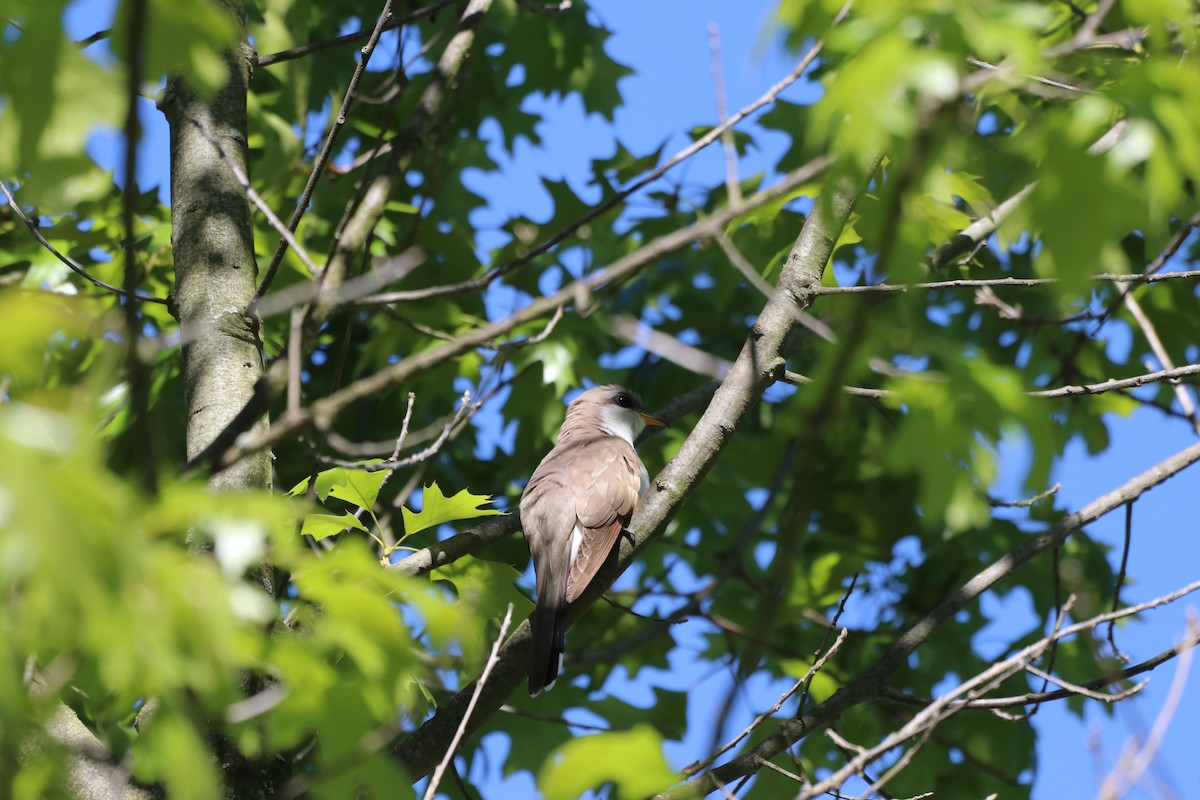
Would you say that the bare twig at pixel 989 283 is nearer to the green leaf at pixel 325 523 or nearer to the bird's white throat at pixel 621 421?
the green leaf at pixel 325 523

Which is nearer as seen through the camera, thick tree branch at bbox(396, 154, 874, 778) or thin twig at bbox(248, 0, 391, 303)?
thin twig at bbox(248, 0, 391, 303)

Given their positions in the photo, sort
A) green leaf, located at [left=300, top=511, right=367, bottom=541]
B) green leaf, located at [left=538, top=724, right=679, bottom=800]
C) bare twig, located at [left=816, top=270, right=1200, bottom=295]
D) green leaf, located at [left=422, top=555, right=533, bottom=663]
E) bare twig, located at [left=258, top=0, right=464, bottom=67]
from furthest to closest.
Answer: bare twig, located at [left=258, top=0, right=464, bottom=67] < green leaf, located at [left=422, top=555, right=533, bottom=663] < green leaf, located at [left=300, top=511, right=367, bottom=541] < bare twig, located at [left=816, top=270, right=1200, bottom=295] < green leaf, located at [left=538, top=724, right=679, bottom=800]

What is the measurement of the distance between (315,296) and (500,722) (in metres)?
4.40

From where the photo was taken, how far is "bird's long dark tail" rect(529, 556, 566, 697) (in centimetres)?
405

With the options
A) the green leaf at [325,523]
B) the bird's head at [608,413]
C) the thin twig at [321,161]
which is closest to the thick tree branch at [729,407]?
the green leaf at [325,523]

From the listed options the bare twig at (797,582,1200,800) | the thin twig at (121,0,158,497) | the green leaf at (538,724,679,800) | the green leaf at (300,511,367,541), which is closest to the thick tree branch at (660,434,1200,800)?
the bare twig at (797,582,1200,800)

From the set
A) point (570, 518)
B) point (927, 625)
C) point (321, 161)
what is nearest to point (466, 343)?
point (321, 161)

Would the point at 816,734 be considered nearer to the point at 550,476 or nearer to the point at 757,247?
the point at 550,476

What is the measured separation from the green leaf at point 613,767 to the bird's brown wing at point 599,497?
2.37 m

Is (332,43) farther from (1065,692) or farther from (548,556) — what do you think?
(1065,692)

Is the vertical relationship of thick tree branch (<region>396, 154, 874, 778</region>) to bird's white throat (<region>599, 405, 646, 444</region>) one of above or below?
below

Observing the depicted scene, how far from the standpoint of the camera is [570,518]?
4.82m

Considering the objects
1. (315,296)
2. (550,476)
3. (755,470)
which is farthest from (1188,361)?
(315,296)

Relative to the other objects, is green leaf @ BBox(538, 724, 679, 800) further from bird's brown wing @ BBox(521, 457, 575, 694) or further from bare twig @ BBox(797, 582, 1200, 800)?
bird's brown wing @ BBox(521, 457, 575, 694)
